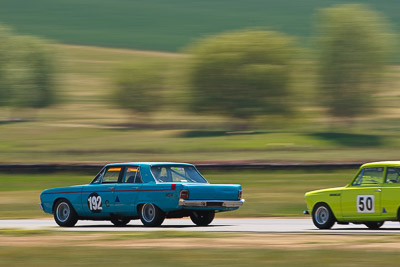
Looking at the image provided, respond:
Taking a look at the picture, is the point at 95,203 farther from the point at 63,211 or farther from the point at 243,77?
the point at 243,77

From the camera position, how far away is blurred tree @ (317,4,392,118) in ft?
236

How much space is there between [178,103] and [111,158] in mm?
27316

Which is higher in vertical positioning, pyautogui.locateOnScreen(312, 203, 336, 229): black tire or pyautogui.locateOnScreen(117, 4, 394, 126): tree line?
pyautogui.locateOnScreen(117, 4, 394, 126): tree line

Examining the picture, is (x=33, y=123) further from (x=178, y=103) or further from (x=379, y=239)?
(x=379, y=239)

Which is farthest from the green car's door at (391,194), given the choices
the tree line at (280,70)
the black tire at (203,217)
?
the tree line at (280,70)

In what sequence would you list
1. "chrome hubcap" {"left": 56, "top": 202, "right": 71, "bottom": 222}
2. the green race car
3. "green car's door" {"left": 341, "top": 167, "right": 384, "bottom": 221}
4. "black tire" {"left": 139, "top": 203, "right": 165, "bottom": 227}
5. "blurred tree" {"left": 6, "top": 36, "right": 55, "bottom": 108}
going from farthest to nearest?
"blurred tree" {"left": 6, "top": 36, "right": 55, "bottom": 108}
"chrome hubcap" {"left": 56, "top": 202, "right": 71, "bottom": 222}
"black tire" {"left": 139, "top": 203, "right": 165, "bottom": 227}
"green car's door" {"left": 341, "top": 167, "right": 384, "bottom": 221}
the green race car

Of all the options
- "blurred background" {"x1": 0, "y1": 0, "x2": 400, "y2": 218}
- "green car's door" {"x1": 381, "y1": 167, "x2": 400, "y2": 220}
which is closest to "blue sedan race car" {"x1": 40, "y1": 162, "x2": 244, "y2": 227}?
"green car's door" {"x1": 381, "y1": 167, "x2": 400, "y2": 220}

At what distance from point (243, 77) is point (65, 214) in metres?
56.4

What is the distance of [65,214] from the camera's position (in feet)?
59.0

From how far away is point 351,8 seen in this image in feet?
240

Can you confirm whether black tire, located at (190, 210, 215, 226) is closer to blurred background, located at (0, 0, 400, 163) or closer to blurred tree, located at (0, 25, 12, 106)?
blurred background, located at (0, 0, 400, 163)

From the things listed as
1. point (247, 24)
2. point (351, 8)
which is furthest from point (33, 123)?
point (247, 24)

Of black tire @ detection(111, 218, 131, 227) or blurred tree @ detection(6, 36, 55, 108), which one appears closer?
black tire @ detection(111, 218, 131, 227)

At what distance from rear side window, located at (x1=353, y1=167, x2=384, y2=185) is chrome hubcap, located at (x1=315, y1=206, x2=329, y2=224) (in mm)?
839
